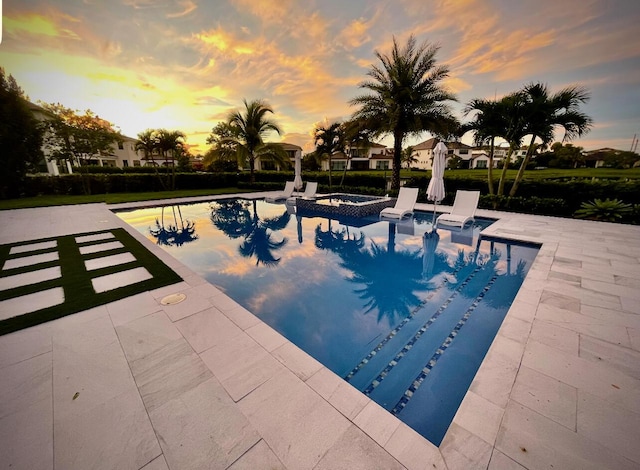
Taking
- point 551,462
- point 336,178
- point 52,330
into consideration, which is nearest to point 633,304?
point 551,462

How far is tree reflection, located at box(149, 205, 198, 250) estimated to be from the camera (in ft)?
28.1

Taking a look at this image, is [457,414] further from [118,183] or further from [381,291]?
[118,183]

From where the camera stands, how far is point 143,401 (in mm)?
2420

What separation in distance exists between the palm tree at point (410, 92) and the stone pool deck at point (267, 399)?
12.2m

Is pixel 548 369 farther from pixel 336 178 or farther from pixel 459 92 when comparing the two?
pixel 336 178

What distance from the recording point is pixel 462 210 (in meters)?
10.4

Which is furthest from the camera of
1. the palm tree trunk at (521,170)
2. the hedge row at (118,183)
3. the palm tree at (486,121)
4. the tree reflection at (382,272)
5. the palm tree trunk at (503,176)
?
the hedge row at (118,183)

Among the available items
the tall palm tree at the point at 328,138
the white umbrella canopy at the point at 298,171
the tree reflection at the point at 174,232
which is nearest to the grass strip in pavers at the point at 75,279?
the tree reflection at the point at 174,232

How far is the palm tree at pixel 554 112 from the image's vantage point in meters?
10.5

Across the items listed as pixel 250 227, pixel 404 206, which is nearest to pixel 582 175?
pixel 404 206

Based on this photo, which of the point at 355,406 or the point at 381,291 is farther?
the point at 381,291

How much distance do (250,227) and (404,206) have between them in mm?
7133

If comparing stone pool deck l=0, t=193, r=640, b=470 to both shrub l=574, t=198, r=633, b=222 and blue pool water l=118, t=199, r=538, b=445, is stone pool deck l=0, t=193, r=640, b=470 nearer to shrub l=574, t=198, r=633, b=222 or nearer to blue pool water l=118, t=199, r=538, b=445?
blue pool water l=118, t=199, r=538, b=445

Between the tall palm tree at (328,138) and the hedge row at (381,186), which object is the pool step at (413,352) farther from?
the tall palm tree at (328,138)
